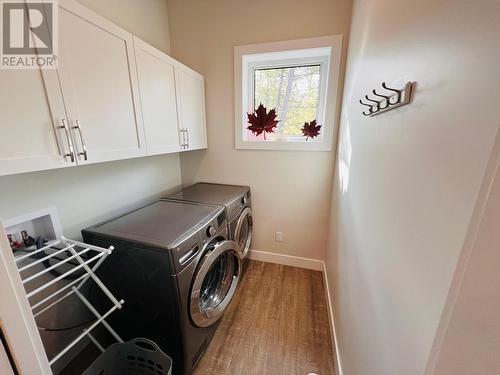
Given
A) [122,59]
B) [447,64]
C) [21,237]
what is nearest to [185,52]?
[122,59]

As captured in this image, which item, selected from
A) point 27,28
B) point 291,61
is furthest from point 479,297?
point 291,61

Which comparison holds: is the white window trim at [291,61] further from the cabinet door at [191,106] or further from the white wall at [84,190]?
the white wall at [84,190]

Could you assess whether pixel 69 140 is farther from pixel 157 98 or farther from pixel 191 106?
pixel 191 106

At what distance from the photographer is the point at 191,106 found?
192cm

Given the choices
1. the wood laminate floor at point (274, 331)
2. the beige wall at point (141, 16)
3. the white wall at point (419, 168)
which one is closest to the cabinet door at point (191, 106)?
the beige wall at point (141, 16)

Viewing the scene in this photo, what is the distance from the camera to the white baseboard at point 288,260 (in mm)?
2309

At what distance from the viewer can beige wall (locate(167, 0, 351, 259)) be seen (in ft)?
5.86

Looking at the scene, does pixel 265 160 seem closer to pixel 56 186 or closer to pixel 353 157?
pixel 353 157

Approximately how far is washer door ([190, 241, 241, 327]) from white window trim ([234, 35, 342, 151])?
3.81 ft

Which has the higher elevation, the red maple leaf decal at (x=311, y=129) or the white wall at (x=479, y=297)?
the red maple leaf decal at (x=311, y=129)

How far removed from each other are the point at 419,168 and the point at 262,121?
1.73 m

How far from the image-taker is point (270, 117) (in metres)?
2.09

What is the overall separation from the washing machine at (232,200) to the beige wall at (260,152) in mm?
165

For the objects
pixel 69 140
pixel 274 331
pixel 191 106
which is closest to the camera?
pixel 69 140
